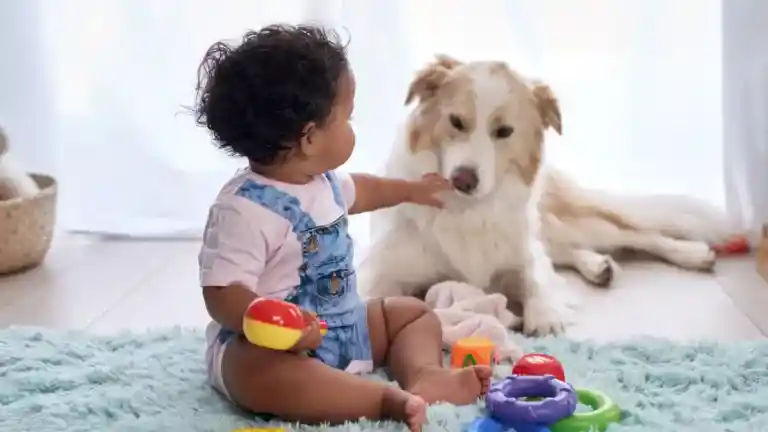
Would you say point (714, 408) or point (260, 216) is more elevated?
point (260, 216)

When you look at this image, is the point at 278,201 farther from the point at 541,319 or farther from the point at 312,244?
the point at 541,319

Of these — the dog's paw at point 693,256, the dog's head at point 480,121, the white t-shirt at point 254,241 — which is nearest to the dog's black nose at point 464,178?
the dog's head at point 480,121

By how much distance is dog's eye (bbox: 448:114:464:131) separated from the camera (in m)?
1.85

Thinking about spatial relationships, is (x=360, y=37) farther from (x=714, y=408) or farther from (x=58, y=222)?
(x=714, y=408)

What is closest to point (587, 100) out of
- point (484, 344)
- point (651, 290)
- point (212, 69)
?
point (651, 290)

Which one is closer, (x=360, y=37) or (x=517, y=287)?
(x=517, y=287)

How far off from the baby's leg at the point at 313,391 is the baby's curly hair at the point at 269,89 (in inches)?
11.0

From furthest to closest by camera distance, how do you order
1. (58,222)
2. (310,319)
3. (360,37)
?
(58,222) → (360,37) → (310,319)

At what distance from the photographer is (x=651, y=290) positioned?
2084 millimetres

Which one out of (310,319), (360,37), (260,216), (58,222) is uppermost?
(360,37)

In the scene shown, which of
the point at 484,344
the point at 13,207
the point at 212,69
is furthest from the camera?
the point at 13,207

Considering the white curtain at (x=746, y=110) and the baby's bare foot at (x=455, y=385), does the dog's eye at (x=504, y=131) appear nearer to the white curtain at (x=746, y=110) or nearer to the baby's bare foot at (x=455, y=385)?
the baby's bare foot at (x=455, y=385)

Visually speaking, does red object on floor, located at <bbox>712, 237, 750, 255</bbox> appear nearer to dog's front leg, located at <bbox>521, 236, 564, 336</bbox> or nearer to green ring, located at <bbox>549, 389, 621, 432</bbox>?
dog's front leg, located at <bbox>521, 236, 564, 336</bbox>

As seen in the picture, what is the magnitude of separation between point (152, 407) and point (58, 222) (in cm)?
129
